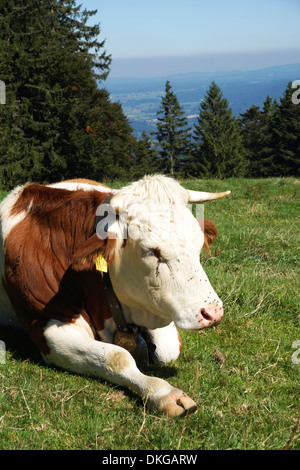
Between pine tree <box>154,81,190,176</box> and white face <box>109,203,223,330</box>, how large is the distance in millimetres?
75381

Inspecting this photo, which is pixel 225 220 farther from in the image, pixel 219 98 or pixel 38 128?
pixel 219 98

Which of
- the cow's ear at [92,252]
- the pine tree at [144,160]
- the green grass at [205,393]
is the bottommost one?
the pine tree at [144,160]

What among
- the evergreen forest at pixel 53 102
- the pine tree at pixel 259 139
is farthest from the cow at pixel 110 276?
the pine tree at pixel 259 139

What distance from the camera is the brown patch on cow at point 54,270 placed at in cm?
400

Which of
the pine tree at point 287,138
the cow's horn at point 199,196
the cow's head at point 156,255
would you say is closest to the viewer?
the cow's head at point 156,255

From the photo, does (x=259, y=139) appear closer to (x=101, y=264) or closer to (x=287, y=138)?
(x=287, y=138)

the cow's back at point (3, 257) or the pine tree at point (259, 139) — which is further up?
the cow's back at point (3, 257)

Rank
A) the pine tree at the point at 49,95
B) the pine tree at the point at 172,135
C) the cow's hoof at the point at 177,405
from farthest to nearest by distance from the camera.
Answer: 1. the pine tree at the point at 172,135
2. the pine tree at the point at 49,95
3. the cow's hoof at the point at 177,405

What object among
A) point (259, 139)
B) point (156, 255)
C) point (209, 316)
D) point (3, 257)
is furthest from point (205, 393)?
point (259, 139)

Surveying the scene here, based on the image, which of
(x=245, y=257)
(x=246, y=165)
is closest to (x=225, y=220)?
(x=245, y=257)

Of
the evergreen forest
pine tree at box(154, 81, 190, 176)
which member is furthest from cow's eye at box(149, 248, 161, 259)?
pine tree at box(154, 81, 190, 176)

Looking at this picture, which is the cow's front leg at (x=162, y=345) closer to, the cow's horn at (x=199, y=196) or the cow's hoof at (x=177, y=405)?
the cow's hoof at (x=177, y=405)

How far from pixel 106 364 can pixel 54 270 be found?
91cm

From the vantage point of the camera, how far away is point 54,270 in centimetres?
406
